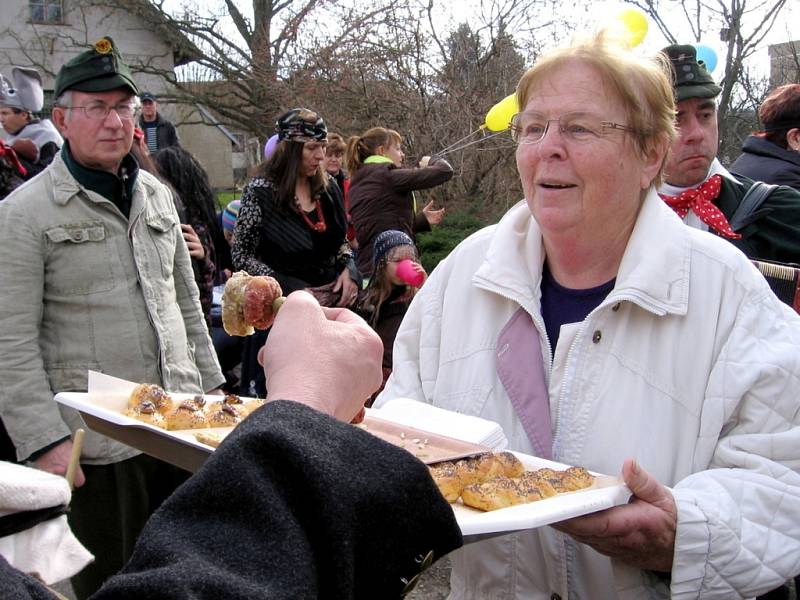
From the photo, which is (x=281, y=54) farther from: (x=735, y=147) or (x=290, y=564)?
(x=290, y=564)

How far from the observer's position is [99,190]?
11.2 feet

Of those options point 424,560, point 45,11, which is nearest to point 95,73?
point 424,560

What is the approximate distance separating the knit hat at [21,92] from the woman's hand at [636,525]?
→ 7.11 meters

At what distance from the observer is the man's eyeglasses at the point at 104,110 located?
11.3 ft

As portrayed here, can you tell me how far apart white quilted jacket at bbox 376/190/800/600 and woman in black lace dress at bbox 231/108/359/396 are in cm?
323

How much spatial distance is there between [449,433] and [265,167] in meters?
3.90

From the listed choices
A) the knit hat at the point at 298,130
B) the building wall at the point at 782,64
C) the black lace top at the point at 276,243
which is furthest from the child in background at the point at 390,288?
the building wall at the point at 782,64

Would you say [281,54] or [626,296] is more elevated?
[281,54]

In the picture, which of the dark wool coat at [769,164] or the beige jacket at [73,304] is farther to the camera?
the dark wool coat at [769,164]

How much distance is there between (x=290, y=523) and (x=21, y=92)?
24.3 ft

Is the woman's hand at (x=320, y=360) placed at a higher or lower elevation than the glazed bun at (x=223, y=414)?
higher

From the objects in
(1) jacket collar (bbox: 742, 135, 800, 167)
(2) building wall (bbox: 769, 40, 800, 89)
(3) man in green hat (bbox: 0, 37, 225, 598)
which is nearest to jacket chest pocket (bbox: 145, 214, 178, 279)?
(3) man in green hat (bbox: 0, 37, 225, 598)

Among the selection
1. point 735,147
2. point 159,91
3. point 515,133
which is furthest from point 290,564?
point 159,91

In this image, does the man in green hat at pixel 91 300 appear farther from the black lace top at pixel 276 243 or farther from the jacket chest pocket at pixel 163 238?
the black lace top at pixel 276 243
